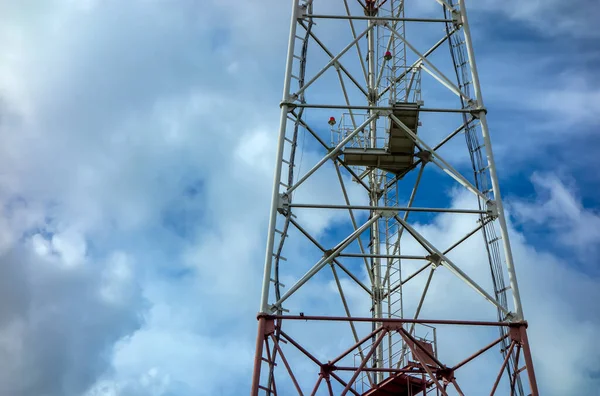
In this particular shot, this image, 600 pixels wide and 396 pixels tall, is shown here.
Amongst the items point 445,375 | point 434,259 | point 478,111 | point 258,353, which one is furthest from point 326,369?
point 478,111

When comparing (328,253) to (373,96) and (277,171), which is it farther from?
(373,96)

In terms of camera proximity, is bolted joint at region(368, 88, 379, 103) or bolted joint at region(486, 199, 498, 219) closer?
bolted joint at region(486, 199, 498, 219)

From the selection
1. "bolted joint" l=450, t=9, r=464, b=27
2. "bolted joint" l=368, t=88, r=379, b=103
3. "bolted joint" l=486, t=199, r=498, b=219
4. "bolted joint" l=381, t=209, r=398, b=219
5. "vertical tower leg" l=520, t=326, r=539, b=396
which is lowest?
"vertical tower leg" l=520, t=326, r=539, b=396

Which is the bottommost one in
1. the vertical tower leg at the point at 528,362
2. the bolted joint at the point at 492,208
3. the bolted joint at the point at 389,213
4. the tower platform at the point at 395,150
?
the vertical tower leg at the point at 528,362

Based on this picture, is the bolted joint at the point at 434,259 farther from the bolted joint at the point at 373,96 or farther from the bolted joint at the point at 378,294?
the bolted joint at the point at 373,96

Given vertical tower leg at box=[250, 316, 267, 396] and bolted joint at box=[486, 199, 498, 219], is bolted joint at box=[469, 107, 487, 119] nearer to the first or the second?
bolted joint at box=[486, 199, 498, 219]

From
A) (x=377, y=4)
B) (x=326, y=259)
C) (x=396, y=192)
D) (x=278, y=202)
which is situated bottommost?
(x=326, y=259)

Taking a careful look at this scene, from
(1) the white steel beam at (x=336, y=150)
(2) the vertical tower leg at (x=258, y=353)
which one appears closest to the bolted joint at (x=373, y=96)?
(1) the white steel beam at (x=336, y=150)

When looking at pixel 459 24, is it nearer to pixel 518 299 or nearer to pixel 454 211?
pixel 454 211

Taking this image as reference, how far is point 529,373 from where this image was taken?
934 inches

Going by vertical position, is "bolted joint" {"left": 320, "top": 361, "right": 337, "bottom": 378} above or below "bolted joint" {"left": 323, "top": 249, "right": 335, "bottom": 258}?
below

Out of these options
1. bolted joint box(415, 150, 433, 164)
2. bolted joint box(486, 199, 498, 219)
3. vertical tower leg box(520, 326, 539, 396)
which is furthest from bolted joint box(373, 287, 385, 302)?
vertical tower leg box(520, 326, 539, 396)

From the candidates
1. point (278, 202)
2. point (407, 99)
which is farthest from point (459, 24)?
point (278, 202)

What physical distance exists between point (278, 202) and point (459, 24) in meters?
10.3
